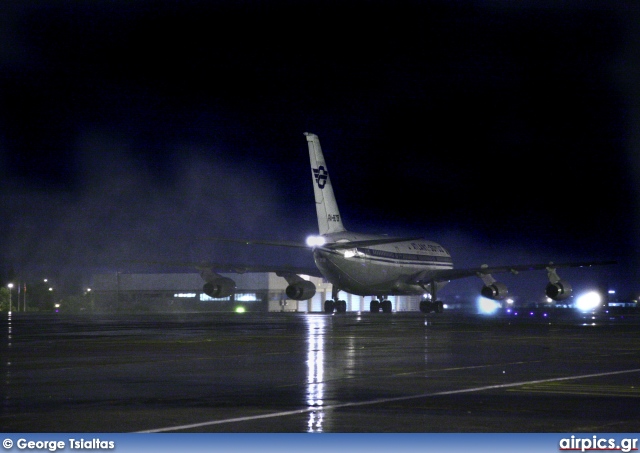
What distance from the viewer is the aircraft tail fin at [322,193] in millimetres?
67438

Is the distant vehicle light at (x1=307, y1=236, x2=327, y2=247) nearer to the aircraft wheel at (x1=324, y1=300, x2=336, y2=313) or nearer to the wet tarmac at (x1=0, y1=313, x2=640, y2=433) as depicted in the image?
the aircraft wheel at (x1=324, y1=300, x2=336, y2=313)

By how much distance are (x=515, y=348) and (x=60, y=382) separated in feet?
50.4

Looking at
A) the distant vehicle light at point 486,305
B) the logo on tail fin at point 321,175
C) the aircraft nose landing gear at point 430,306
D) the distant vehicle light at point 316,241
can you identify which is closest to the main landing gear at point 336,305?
the aircraft nose landing gear at point 430,306

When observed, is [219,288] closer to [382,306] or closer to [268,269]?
[268,269]

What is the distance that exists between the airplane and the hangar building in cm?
Result: 3161

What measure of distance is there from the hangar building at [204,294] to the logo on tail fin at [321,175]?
43607 mm

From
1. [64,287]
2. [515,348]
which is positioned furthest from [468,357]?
[64,287]

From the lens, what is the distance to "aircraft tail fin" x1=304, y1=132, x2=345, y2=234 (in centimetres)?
6744

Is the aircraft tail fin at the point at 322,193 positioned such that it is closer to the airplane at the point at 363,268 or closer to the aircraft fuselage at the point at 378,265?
the airplane at the point at 363,268

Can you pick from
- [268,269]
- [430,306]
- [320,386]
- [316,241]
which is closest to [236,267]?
[268,269]

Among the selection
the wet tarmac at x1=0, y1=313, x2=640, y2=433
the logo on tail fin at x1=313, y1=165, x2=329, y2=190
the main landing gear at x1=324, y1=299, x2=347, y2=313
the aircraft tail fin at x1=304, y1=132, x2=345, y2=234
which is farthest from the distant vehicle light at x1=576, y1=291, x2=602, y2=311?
the wet tarmac at x1=0, y1=313, x2=640, y2=433

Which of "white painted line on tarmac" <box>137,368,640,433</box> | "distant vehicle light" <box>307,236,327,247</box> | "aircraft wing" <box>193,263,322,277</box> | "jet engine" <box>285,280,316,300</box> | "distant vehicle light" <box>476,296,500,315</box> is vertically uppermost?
"distant vehicle light" <box>307,236,327,247</box>

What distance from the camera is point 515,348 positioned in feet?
95.9

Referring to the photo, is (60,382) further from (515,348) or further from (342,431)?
(515,348)
